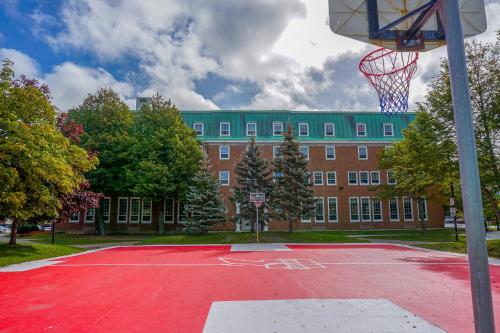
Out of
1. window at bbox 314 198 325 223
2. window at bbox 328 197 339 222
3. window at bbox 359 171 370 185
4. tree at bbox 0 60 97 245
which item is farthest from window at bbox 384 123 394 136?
tree at bbox 0 60 97 245

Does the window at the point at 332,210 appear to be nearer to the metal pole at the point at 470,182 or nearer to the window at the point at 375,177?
the window at the point at 375,177

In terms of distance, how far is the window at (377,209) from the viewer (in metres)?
39.2

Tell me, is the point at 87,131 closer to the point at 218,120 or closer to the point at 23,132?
the point at 218,120

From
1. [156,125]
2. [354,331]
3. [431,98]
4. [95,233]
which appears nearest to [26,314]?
[354,331]

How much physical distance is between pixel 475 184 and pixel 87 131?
36.2m

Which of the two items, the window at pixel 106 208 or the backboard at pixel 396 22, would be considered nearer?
the backboard at pixel 396 22

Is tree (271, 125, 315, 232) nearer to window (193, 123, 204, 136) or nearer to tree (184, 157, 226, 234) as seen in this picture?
tree (184, 157, 226, 234)

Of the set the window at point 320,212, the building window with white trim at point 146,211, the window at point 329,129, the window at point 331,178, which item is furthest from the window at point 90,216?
the window at point 329,129

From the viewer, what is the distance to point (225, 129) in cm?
4066

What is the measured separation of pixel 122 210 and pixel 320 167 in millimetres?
23913

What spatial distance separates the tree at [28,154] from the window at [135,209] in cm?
2179

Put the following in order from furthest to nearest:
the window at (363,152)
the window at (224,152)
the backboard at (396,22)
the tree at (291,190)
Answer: the window at (363,152), the window at (224,152), the tree at (291,190), the backboard at (396,22)

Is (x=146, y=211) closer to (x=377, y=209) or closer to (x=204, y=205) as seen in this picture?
(x=204, y=205)

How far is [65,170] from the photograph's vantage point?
15211mm
